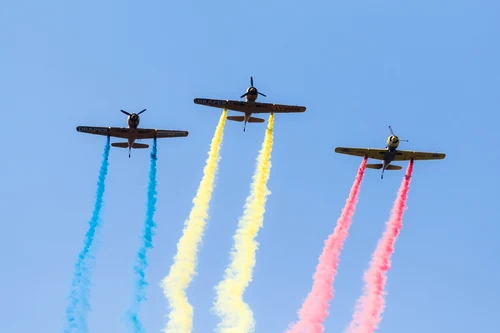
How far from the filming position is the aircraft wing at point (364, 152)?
76562mm

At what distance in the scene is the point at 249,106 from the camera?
253ft

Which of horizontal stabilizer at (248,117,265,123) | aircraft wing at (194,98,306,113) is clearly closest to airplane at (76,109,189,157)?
aircraft wing at (194,98,306,113)

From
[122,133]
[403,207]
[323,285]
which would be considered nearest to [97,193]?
[122,133]

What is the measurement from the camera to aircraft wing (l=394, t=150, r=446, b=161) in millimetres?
77312

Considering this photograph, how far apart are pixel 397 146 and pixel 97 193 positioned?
2439 cm

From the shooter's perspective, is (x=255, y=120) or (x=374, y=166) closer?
(x=374, y=166)

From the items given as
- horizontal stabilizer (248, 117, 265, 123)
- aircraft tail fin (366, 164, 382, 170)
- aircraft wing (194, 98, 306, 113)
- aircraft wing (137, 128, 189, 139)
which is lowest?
aircraft tail fin (366, 164, 382, 170)

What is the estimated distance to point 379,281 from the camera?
245ft

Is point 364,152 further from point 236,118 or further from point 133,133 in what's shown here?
point 133,133

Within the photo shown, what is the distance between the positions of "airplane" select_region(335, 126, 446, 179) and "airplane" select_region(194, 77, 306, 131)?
19.7 feet

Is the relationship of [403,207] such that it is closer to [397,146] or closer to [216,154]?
[397,146]

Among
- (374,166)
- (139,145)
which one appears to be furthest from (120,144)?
(374,166)

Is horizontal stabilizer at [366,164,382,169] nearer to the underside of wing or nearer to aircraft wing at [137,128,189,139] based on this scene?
aircraft wing at [137,128,189,139]

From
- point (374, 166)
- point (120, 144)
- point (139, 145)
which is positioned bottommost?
point (120, 144)
